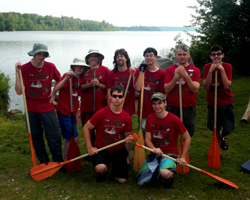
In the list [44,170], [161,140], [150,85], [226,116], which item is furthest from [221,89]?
[44,170]

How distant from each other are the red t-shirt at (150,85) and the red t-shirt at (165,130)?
47 cm

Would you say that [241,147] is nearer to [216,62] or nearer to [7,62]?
[216,62]

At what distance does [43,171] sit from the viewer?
4344mm

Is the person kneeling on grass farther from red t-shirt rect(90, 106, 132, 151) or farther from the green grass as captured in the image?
red t-shirt rect(90, 106, 132, 151)

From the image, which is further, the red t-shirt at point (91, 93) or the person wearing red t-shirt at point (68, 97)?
the red t-shirt at point (91, 93)

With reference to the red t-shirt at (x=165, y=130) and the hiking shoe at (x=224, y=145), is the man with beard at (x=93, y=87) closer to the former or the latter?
the red t-shirt at (x=165, y=130)

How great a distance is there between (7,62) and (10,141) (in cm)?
1817

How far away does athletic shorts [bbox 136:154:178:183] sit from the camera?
13.5 feet

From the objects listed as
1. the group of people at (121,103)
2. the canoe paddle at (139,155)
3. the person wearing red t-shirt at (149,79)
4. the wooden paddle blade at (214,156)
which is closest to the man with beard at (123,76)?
the group of people at (121,103)

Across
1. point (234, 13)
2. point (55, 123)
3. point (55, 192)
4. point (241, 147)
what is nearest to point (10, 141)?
point (55, 123)

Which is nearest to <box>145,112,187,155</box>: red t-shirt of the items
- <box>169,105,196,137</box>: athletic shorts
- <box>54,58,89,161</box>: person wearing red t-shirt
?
<box>169,105,196,137</box>: athletic shorts

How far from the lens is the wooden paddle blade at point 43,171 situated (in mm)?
4328

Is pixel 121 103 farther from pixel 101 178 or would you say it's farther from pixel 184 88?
pixel 101 178

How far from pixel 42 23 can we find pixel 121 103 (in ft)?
301
